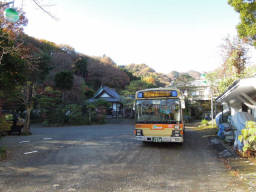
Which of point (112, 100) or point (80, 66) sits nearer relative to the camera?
point (112, 100)

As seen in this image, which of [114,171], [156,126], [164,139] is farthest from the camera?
[156,126]

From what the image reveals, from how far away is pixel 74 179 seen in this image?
183 inches

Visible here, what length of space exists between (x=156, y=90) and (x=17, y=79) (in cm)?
633

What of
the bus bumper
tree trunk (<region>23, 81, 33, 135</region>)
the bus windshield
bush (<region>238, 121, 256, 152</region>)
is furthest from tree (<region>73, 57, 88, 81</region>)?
bush (<region>238, 121, 256, 152</region>)

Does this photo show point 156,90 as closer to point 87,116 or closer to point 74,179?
→ point 74,179

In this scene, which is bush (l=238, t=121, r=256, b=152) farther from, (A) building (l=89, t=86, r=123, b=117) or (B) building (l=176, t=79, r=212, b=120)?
(A) building (l=89, t=86, r=123, b=117)

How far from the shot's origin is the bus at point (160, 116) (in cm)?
782

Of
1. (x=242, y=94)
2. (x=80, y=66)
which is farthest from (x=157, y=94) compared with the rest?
(x=80, y=66)

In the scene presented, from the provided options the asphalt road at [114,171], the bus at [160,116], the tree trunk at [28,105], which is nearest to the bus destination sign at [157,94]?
the bus at [160,116]

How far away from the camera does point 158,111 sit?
820 centimetres

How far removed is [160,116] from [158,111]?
9.7 inches

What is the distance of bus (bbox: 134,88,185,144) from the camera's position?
7820mm

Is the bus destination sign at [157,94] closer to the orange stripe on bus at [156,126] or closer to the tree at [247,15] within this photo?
the orange stripe on bus at [156,126]

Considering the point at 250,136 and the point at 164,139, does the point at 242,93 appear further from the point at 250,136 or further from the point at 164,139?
the point at 164,139
